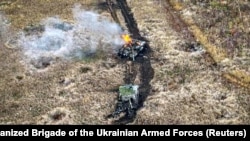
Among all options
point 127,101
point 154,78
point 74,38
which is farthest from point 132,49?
point 127,101

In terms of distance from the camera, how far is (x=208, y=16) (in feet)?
101

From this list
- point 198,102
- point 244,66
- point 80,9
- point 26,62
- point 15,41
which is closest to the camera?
point 198,102

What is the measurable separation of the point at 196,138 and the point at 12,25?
704 inches

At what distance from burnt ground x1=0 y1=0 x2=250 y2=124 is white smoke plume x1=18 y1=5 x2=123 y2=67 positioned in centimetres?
74

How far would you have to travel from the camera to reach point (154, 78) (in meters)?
25.9

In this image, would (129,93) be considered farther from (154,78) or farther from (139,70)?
(139,70)

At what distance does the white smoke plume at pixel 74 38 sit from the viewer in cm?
2888

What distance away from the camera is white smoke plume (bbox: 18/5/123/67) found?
2888cm

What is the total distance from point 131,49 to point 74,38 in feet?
14.3

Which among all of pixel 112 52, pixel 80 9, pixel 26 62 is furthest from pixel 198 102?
pixel 80 9

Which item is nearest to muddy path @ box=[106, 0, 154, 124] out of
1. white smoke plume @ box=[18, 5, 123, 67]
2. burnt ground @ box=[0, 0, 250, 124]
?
burnt ground @ box=[0, 0, 250, 124]

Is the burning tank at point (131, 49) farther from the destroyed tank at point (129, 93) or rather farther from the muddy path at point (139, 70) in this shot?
the destroyed tank at point (129, 93)

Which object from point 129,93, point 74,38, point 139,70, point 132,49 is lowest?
point 139,70

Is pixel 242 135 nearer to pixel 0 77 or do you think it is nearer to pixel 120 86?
pixel 120 86
